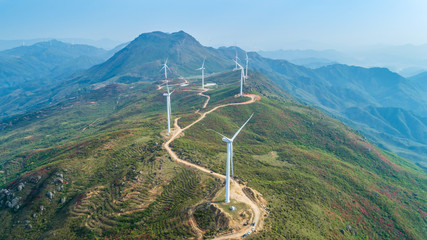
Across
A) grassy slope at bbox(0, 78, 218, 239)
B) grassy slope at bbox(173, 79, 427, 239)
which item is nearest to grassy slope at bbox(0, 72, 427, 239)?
grassy slope at bbox(0, 78, 218, 239)

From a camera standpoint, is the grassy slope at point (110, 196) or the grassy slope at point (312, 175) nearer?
the grassy slope at point (110, 196)

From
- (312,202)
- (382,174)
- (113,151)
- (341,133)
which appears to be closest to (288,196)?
(312,202)

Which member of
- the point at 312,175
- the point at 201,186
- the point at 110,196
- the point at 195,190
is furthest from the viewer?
the point at 312,175

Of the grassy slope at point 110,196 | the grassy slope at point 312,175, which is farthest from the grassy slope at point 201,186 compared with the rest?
the grassy slope at point 312,175

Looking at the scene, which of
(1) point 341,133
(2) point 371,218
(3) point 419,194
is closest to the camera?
(2) point 371,218

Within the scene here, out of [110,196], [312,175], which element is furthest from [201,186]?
[312,175]

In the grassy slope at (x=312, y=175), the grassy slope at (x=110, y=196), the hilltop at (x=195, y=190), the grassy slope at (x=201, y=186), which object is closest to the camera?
the hilltop at (x=195, y=190)

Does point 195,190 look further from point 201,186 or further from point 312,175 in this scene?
point 312,175

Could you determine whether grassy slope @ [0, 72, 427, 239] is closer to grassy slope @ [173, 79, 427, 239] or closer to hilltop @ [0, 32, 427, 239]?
hilltop @ [0, 32, 427, 239]

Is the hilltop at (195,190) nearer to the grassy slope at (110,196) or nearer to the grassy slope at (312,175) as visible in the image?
the grassy slope at (110,196)

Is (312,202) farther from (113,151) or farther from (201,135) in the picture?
(113,151)

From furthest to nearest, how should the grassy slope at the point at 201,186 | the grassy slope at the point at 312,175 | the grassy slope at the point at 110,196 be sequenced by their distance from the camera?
1. the grassy slope at the point at 312,175
2. the grassy slope at the point at 201,186
3. the grassy slope at the point at 110,196
